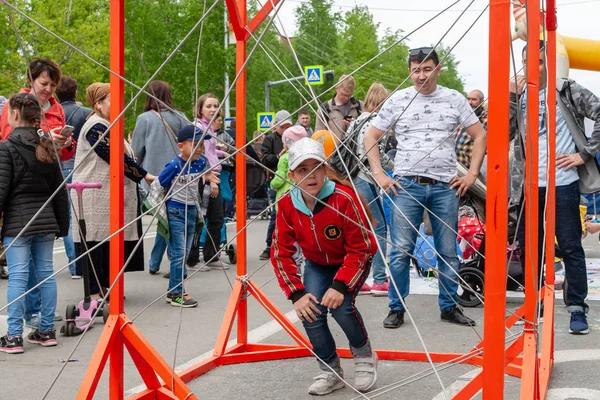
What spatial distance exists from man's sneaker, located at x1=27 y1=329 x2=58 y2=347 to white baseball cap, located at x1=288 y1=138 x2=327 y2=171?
89.5 inches

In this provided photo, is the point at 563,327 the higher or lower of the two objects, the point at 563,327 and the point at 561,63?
the lower

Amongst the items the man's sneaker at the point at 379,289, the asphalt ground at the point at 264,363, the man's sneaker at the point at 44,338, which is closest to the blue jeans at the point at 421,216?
the asphalt ground at the point at 264,363

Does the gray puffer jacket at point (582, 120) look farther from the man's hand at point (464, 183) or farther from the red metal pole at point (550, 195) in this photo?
the red metal pole at point (550, 195)

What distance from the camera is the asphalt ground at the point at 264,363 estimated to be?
4391 mm

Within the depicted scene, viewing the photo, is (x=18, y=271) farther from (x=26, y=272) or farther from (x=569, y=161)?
(x=569, y=161)

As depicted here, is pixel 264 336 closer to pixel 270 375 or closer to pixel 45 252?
pixel 270 375

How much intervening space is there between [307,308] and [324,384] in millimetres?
395

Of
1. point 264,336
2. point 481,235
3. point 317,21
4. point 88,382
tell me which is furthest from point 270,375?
point 317,21

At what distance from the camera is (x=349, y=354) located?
200 inches

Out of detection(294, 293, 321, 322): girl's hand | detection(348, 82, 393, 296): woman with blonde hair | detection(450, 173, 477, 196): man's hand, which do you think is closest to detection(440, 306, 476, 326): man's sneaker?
detection(450, 173, 477, 196): man's hand

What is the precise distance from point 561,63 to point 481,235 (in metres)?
3.31

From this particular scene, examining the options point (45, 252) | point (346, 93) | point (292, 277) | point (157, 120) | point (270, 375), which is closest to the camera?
point (292, 277)

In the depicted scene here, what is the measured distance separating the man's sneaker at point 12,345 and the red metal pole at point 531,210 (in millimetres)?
3135

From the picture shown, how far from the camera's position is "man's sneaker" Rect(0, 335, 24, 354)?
536 cm
